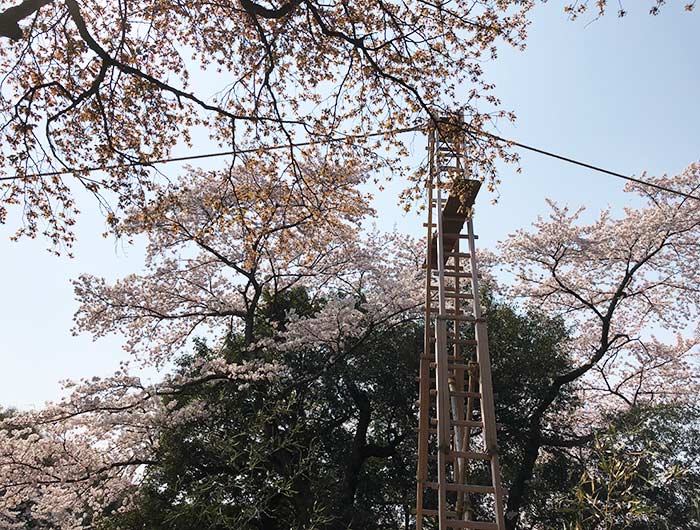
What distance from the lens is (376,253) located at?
8.21 m

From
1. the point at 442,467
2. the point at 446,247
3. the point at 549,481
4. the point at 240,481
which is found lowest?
the point at 442,467

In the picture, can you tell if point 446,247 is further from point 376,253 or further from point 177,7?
point 376,253

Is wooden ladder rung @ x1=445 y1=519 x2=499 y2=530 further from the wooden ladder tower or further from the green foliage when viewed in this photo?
the green foliage

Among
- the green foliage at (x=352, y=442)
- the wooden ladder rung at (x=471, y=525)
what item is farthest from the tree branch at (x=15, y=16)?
the green foliage at (x=352, y=442)

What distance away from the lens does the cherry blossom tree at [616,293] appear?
7801mm

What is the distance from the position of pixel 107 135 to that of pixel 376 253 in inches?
208

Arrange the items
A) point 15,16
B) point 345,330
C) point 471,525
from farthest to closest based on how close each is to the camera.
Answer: point 345,330 → point 471,525 → point 15,16

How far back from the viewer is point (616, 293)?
7.67 meters

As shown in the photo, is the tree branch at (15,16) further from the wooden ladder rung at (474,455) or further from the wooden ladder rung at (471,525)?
the wooden ladder rung at (471,525)

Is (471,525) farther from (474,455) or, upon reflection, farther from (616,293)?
(616,293)

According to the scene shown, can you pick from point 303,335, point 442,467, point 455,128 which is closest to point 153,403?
point 303,335

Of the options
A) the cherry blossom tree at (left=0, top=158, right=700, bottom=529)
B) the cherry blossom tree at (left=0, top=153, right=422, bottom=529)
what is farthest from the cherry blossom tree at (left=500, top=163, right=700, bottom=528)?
the cherry blossom tree at (left=0, top=153, right=422, bottom=529)

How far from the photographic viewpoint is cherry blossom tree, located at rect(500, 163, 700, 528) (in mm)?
7801

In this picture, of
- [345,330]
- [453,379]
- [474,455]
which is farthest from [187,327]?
[474,455]
